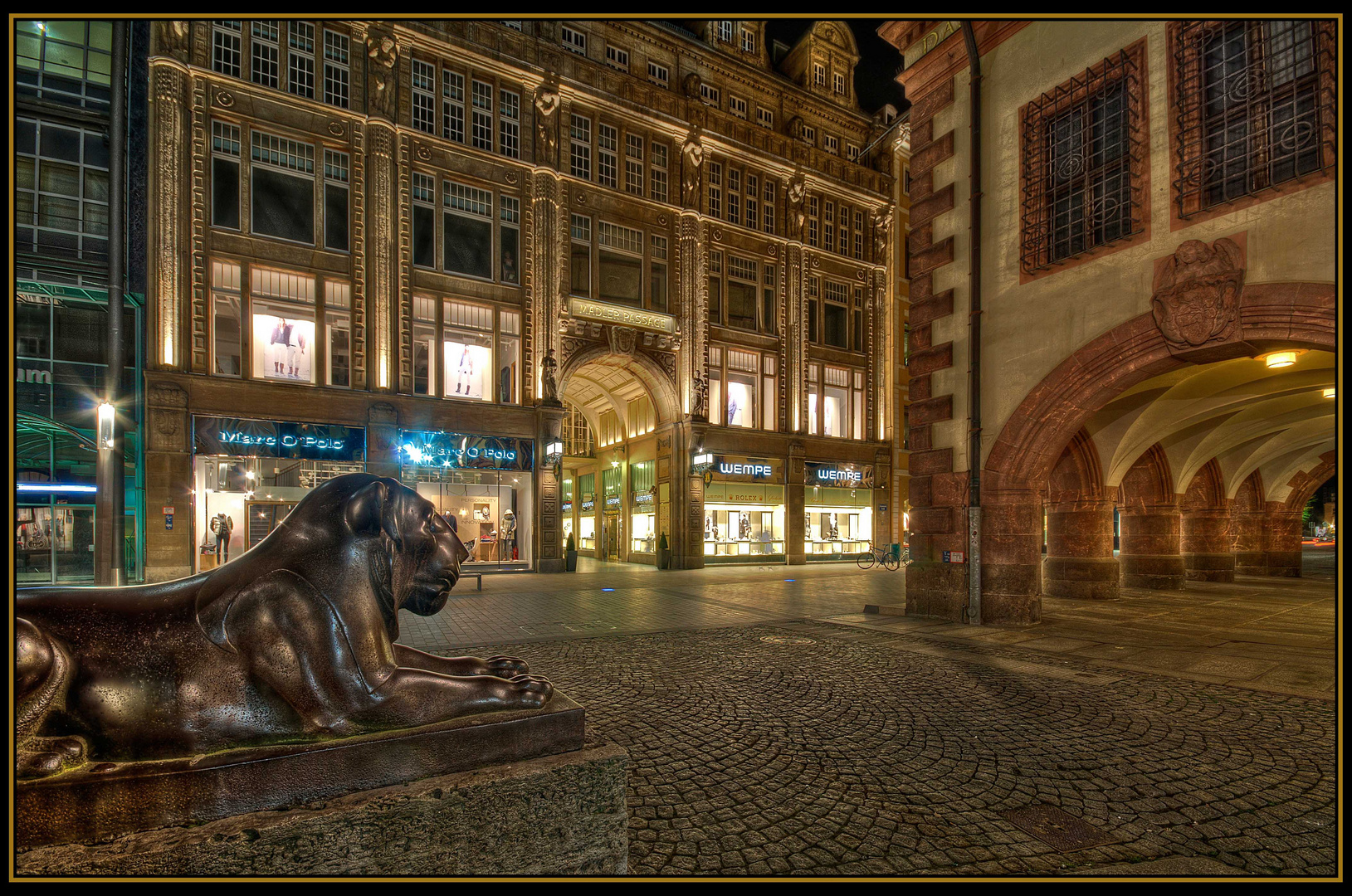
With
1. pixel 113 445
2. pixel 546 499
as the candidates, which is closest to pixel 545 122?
pixel 546 499

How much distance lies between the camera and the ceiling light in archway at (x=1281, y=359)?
10.6m

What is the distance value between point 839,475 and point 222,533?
23.3 meters

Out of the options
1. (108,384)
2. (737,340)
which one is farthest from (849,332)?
(108,384)

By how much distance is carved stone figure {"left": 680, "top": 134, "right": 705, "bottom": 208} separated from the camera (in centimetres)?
2709

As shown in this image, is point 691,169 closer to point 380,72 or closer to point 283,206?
point 380,72

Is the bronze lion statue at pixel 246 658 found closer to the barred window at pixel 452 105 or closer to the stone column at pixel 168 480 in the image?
the stone column at pixel 168 480

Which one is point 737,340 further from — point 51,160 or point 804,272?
point 51,160

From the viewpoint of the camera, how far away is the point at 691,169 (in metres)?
27.2

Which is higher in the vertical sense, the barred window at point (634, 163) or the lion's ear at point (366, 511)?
the barred window at point (634, 163)

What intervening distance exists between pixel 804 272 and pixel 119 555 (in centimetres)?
2565

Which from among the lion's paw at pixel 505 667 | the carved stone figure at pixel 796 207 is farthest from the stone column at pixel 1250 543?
the lion's paw at pixel 505 667

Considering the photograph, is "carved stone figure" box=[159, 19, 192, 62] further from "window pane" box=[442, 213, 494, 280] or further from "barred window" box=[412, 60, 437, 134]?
"window pane" box=[442, 213, 494, 280]

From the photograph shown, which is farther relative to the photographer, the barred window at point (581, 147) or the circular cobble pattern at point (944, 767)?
the barred window at point (581, 147)

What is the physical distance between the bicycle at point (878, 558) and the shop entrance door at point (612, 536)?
1113 cm
